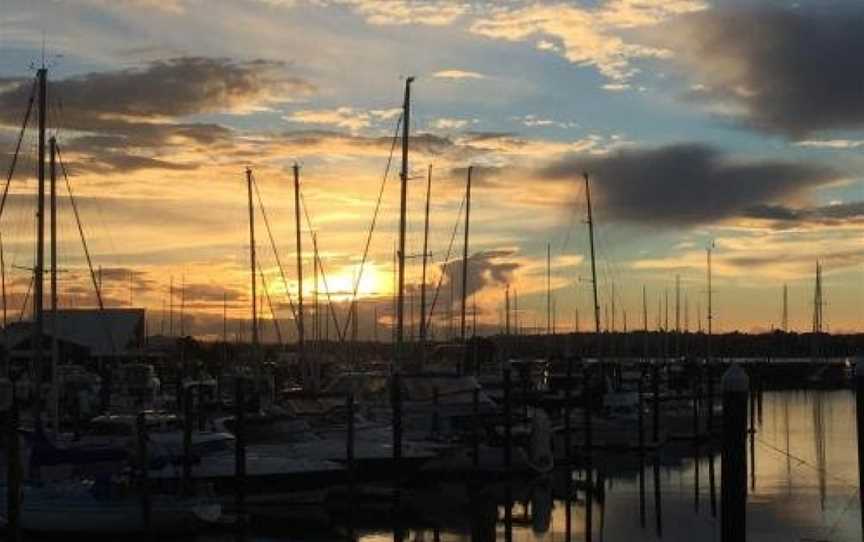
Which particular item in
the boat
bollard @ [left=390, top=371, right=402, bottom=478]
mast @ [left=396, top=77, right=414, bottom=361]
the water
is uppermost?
mast @ [left=396, top=77, right=414, bottom=361]

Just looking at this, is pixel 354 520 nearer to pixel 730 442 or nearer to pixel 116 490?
pixel 116 490

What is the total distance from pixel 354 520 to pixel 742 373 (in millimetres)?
Result: 15328

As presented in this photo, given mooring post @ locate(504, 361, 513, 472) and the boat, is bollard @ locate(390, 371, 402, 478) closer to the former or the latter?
mooring post @ locate(504, 361, 513, 472)

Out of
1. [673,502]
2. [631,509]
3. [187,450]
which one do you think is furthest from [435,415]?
[187,450]

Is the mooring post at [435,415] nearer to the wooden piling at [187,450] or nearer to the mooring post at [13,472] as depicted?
the wooden piling at [187,450]

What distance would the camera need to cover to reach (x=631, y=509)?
3509cm

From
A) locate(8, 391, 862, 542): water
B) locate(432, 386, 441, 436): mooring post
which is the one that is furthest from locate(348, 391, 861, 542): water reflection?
locate(432, 386, 441, 436): mooring post

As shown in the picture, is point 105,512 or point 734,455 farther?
point 105,512

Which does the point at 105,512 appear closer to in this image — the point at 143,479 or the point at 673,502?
the point at 143,479

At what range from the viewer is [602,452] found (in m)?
51.2

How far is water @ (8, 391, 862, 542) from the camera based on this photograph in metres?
30.4

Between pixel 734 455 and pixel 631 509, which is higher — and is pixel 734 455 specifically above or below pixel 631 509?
above

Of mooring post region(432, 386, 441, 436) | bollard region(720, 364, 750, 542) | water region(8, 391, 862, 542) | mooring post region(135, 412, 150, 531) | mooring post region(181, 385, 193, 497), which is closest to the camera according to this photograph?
bollard region(720, 364, 750, 542)

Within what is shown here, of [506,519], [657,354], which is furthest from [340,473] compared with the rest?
[657,354]
